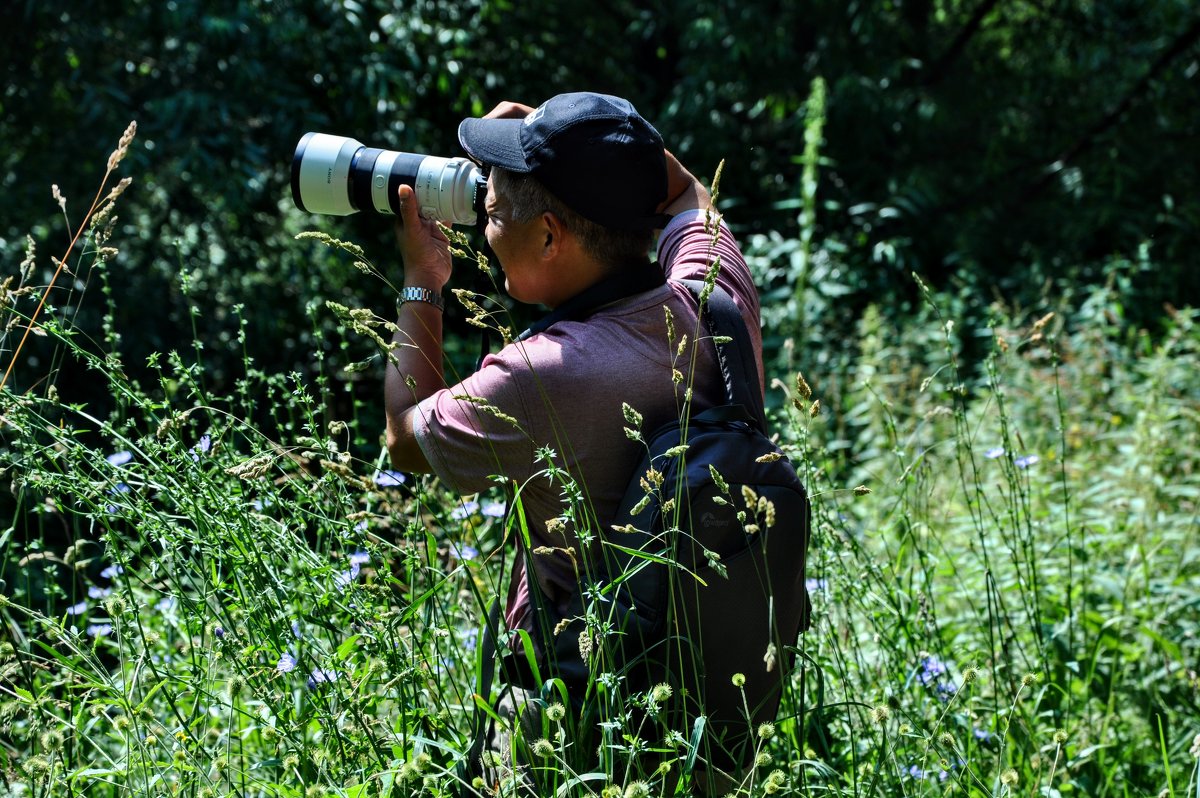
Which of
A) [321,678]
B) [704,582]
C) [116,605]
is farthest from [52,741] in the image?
[704,582]

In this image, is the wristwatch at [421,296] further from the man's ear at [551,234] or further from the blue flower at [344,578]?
the blue flower at [344,578]

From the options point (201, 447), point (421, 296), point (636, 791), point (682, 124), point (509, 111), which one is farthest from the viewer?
point (682, 124)

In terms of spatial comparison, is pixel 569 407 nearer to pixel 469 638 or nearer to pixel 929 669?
pixel 469 638

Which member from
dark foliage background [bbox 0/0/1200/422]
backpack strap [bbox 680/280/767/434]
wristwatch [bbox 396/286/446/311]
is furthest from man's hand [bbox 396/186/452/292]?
dark foliage background [bbox 0/0/1200/422]

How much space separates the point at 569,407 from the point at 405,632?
2.45 ft

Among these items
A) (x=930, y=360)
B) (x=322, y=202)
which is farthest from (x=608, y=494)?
(x=930, y=360)

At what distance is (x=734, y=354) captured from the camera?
1.82 m

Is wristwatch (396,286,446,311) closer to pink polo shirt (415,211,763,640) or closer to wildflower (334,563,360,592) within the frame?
pink polo shirt (415,211,763,640)

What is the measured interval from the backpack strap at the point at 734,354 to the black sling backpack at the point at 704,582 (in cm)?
1

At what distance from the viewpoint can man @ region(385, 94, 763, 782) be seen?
172 cm

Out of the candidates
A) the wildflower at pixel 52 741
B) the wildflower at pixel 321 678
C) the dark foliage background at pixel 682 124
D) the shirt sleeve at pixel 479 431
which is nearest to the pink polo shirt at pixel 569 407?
the shirt sleeve at pixel 479 431

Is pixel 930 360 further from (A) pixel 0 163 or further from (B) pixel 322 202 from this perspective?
(A) pixel 0 163

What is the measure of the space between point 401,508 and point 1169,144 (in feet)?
21.1

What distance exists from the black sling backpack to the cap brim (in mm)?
398
